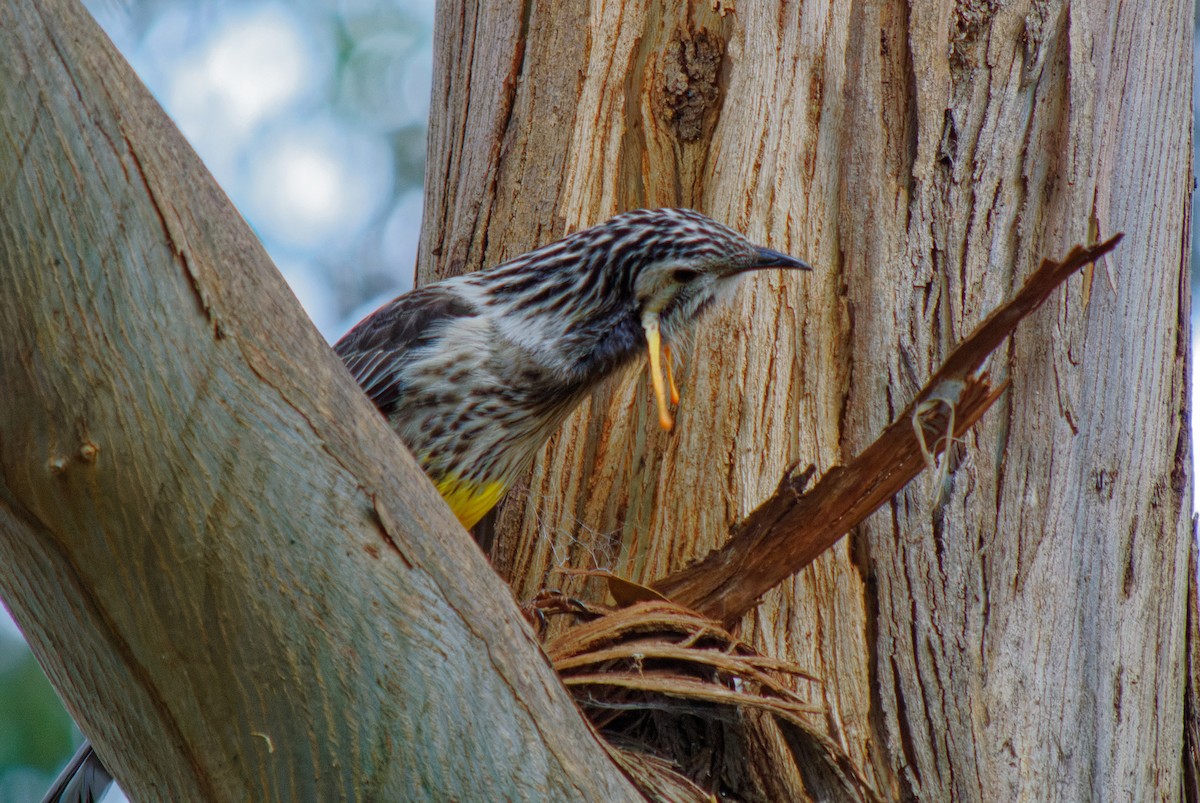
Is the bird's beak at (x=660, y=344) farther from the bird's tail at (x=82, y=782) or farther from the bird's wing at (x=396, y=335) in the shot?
the bird's tail at (x=82, y=782)

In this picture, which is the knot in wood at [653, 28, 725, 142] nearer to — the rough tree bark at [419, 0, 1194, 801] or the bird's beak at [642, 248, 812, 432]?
the rough tree bark at [419, 0, 1194, 801]

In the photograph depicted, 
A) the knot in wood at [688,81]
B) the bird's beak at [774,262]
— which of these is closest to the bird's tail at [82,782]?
the bird's beak at [774,262]

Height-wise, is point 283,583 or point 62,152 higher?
point 62,152

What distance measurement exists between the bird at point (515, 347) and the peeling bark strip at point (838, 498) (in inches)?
30.0

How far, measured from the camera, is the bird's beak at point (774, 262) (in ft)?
9.37

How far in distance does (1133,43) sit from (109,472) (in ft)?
9.35

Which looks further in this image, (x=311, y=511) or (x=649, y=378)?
(x=649, y=378)

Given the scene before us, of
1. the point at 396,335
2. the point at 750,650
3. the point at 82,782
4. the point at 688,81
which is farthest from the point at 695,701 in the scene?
the point at 688,81

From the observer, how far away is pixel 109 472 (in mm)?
1565

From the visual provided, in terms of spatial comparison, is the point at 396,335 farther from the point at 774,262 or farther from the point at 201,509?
the point at 201,509

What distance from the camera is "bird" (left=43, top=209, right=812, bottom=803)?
3244 millimetres

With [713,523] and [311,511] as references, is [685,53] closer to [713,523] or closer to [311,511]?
[713,523]

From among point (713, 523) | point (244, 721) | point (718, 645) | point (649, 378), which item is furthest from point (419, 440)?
point (244, 721)

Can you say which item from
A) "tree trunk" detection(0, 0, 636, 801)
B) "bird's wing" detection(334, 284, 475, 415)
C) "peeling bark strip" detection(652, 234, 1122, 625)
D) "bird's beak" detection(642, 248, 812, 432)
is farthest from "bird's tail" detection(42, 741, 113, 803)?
"bird's beak" detection(642, 248, 812, 432)
